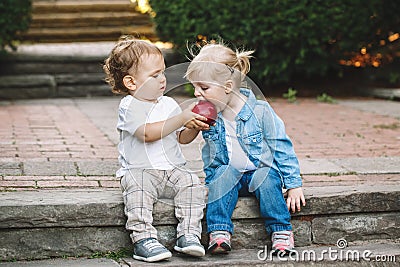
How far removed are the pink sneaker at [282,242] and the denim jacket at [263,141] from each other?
0.20m

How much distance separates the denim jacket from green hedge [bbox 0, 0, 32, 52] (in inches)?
183

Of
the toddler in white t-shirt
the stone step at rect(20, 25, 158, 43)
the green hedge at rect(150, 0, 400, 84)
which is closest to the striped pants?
the toddler in white t-shirt

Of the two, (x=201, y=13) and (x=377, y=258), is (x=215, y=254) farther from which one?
(x=201, y=13)

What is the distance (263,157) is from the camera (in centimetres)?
321

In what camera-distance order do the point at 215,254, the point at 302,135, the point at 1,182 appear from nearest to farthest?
the point at 215,254
the point at 1,182
the point at 302,135

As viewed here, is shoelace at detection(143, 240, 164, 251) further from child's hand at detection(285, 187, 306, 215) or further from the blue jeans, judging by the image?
child's hand at detection(285, 187, 306, 215)

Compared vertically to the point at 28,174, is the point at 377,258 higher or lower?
lower

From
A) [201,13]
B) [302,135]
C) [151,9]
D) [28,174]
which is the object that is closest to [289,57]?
[201,13]

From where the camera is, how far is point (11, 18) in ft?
24.3

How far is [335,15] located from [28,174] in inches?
168

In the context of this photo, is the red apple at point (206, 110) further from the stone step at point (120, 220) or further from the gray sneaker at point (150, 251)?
the gray sneaker at point (150, 251)

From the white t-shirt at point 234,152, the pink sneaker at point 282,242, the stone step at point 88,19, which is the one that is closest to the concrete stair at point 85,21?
the stone step at point 88,19

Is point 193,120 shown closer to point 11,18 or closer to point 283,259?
point 283,259

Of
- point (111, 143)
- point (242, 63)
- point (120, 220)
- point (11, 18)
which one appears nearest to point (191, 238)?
point (120, 220)
